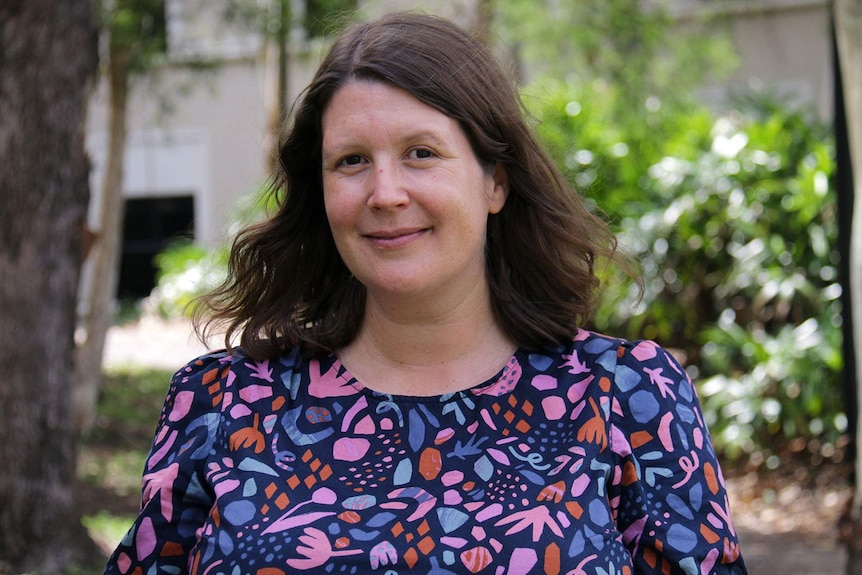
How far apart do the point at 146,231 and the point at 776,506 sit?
47.0 ft

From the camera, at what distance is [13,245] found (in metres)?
5.52

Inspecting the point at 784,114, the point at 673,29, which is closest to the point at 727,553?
the point at 784,114

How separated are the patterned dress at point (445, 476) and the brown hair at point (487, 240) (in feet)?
0.50

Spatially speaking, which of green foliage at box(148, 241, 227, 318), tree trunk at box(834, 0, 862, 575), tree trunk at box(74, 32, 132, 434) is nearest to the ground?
tree trunk at box(74, 32, 132, 434)

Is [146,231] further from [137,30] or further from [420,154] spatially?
[420,154]

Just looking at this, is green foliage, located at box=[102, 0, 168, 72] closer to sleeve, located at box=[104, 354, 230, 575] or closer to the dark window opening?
sleeve, located at box=[104, 354, 230, 575]

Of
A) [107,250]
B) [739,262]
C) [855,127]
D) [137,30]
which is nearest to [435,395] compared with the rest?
[855,127]

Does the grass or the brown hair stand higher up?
the brown hair

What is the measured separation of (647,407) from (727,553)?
Answer: 0.98ft

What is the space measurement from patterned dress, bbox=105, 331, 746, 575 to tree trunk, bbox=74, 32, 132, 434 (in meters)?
8.60

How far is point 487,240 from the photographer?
2.65 meters

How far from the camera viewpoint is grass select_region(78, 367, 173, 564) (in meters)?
7.77

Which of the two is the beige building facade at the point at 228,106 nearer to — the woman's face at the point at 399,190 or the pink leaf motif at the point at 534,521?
the woman's face at the point at 399,190

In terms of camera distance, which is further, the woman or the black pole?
the black pole
